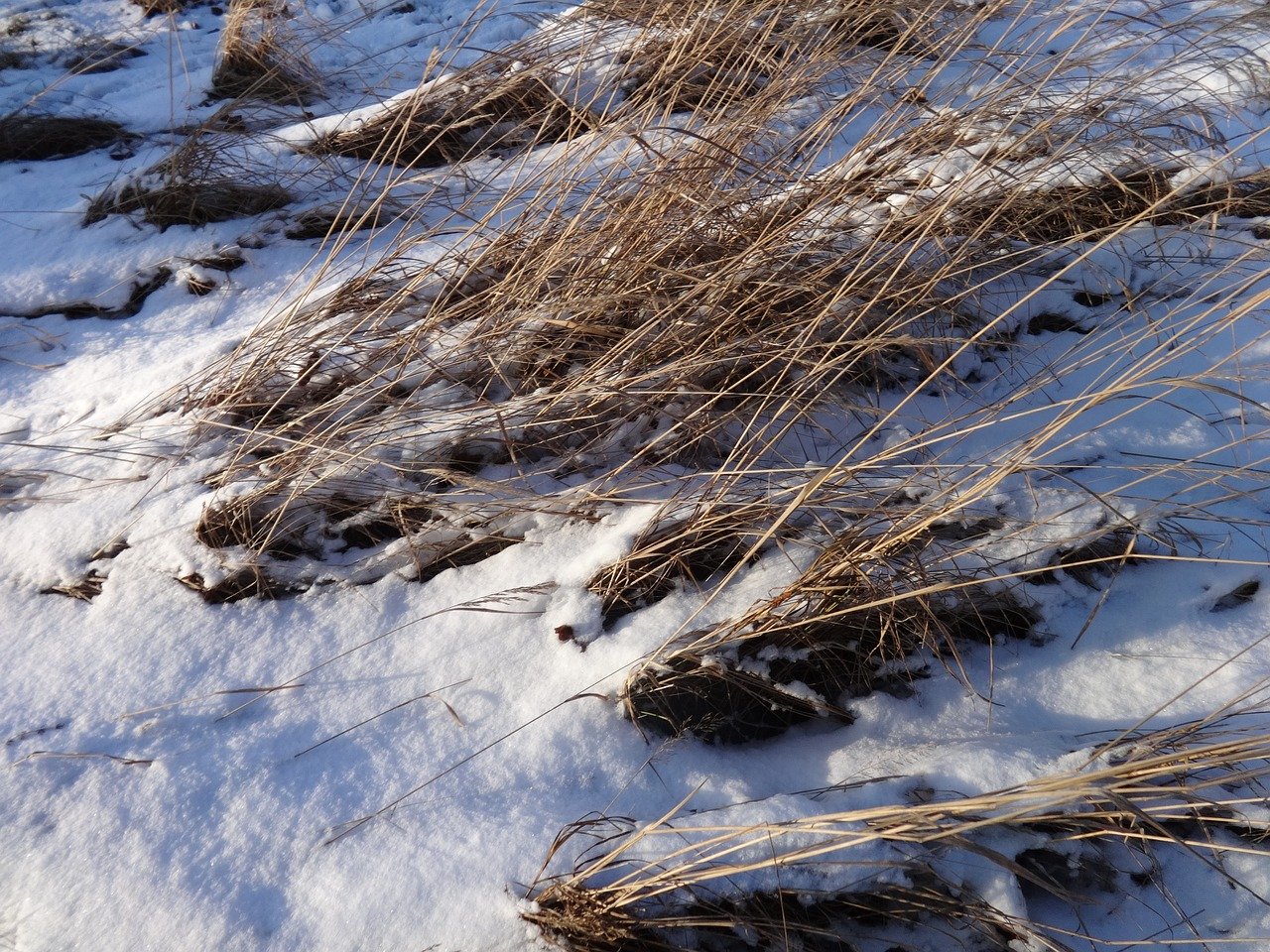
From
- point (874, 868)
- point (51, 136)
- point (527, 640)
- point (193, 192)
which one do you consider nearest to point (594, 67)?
point (193, 192)

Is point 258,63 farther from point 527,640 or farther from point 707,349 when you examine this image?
point 527,640

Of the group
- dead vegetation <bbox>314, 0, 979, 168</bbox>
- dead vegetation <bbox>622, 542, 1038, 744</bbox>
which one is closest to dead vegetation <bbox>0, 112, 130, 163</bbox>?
dead vegetation <bbox>314, 0, 979, 168</bbox>

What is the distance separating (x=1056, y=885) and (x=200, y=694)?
1249mm

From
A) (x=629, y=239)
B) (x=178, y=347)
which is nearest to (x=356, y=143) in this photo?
(x=178, y=347)

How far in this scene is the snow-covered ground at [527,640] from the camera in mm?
1066

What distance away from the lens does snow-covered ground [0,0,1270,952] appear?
3.50 ft

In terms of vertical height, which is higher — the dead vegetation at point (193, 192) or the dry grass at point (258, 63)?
the dry grass at point (258, 63)

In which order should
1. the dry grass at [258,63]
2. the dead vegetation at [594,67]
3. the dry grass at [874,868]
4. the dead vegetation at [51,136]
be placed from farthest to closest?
the dry grass at [258,63] → the dead vegetation at [51,136] → the dead vegetation at [594,67] → the dry grass at [874,868]

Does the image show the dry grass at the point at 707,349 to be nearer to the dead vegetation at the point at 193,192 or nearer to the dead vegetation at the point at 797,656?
the dead vegetation at the point at 797,656

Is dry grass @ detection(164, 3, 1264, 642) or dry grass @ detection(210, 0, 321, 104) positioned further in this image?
dry grass @ detection(210, 0, 321, 104)

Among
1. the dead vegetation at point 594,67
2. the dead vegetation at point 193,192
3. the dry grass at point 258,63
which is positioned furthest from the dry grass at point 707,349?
the dry grass at point 258,63

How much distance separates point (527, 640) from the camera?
4.34ft

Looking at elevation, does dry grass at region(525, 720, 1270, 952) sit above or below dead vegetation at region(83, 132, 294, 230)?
below

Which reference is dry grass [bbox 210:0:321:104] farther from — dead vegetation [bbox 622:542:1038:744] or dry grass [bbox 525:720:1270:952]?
dry grass [bbox 525:720:1270:952]
